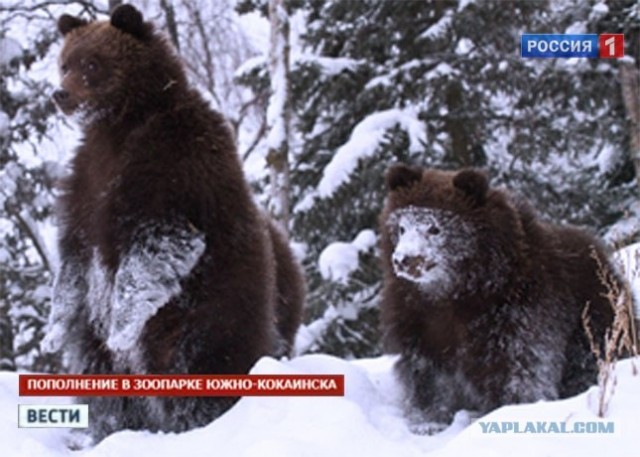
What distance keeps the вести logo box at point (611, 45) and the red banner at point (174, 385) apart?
11.9ft

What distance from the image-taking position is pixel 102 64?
4.43m

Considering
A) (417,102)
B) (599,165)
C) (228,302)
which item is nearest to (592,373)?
(228,302)

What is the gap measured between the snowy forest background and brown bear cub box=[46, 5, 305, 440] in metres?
4.96

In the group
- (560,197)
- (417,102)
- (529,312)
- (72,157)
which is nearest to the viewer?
(529,312)

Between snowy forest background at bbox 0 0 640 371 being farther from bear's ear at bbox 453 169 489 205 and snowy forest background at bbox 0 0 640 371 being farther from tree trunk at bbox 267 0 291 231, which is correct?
bear's ear at bbox 453 169 489 205

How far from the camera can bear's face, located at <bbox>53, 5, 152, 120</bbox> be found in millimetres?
4402

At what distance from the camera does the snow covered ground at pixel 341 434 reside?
289 cm

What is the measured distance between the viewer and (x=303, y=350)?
9789 millimetres

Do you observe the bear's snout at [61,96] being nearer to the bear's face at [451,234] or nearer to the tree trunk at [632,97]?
the bear's face at [451,234]

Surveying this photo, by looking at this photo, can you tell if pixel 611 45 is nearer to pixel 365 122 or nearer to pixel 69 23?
pixel 365 122

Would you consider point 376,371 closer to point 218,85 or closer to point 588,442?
point 588,442

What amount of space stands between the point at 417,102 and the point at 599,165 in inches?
113

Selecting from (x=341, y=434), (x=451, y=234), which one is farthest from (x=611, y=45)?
(x=341, y=434)

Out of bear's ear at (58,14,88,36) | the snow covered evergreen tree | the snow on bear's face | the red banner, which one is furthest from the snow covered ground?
the snow covered evergreen tree
